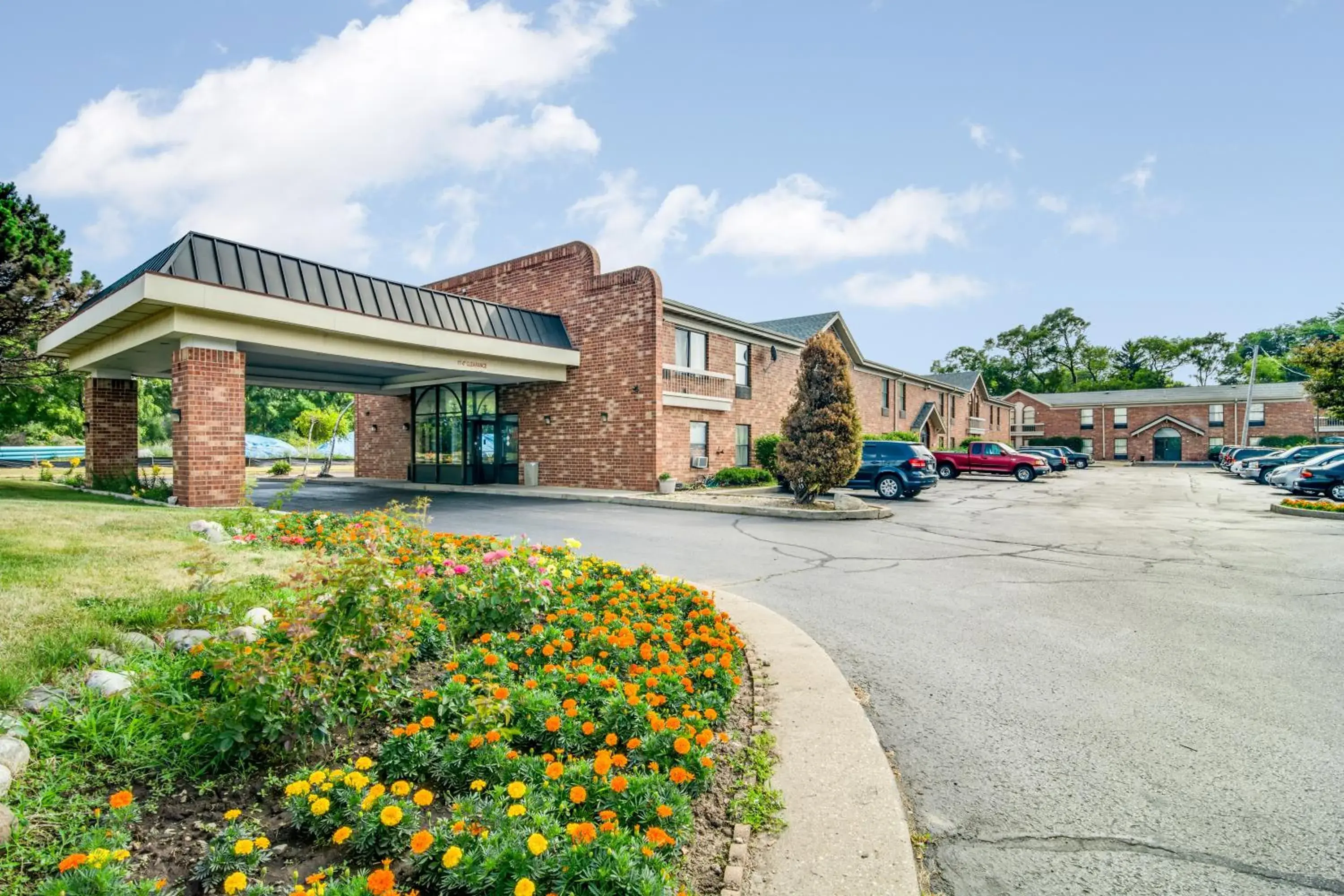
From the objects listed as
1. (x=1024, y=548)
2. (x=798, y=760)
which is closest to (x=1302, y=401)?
(x=1024, y=548)

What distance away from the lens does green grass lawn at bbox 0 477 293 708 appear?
3572 mm

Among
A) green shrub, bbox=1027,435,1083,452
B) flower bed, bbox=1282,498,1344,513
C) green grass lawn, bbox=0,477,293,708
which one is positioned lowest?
flower bed, bbox=1282,498,1344,513

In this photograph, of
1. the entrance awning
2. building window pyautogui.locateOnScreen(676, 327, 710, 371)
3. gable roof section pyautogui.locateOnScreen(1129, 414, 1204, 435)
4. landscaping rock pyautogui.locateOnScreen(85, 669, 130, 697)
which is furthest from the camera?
gable roof section pyautogui.locateOnScreen(1129, 414, 1204, 435)

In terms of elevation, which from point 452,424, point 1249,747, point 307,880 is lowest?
point 1249,747

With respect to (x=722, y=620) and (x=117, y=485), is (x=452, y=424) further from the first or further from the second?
(x=722, y=620)

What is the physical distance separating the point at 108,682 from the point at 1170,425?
7390cm

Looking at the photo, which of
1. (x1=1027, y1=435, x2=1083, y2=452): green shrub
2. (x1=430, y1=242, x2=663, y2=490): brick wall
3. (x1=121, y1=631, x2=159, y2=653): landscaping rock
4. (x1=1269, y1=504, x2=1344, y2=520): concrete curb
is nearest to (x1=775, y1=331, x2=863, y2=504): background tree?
(x1=430, y1=242, x2=663, y2=490): brick wall

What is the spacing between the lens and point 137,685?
3186mm

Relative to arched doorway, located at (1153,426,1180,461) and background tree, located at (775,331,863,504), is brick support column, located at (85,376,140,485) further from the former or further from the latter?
arched doorway, located at (1153,426,1180,461)

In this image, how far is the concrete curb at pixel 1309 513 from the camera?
15.1 meters

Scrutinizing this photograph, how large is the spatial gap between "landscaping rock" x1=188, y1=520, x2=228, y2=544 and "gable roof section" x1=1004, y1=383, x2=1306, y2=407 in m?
68.7

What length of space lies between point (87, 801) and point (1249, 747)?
5552mm

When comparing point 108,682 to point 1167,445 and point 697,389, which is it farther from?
point 1167,445

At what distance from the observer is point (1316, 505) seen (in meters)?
15.9
